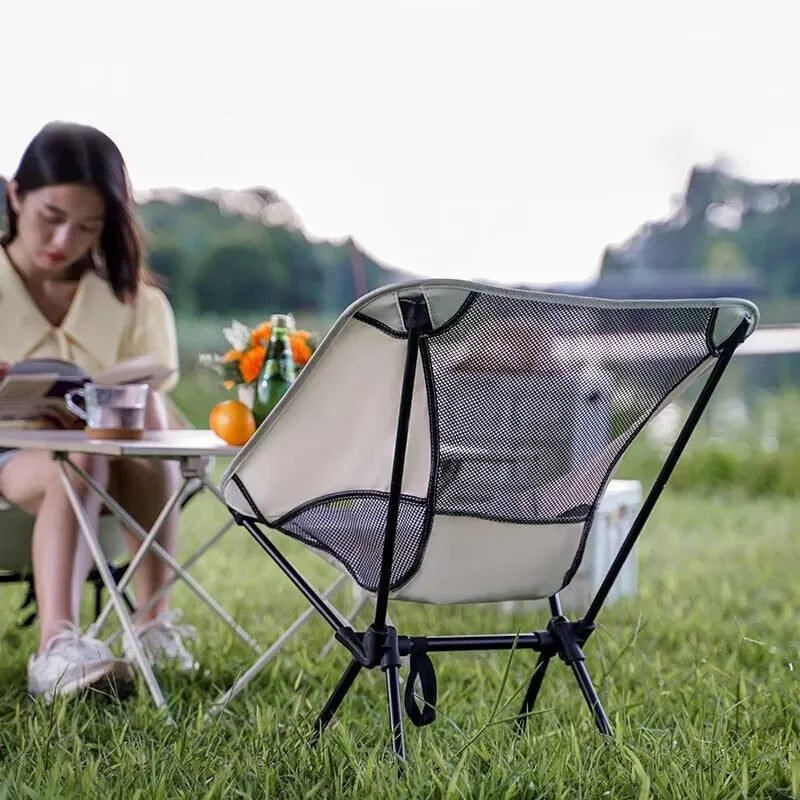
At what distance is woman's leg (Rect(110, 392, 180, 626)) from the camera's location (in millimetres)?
2529

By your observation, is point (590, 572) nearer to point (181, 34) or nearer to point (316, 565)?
point (316, 565)

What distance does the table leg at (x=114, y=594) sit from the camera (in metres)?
2.05

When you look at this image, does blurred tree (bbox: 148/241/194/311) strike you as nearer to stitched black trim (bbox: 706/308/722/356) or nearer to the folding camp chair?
the folding camp chair

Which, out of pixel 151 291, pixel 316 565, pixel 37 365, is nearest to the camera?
pixel 37 365

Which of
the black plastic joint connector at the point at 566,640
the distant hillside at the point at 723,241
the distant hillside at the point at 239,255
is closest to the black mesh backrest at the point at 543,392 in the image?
the black plastic joint connector at the point at 566,640

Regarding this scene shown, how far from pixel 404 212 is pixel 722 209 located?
6.98 ft

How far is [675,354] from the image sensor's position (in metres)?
1.53

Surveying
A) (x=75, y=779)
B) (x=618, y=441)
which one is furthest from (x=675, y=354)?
(x=75, y=779)

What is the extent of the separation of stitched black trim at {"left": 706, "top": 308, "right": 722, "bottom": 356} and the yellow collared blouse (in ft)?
4.68

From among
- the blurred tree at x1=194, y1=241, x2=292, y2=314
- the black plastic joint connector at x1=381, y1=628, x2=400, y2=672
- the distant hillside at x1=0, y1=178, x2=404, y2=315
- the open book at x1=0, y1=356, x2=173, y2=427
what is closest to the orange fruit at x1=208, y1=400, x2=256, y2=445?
the open book at x1=0, y1=356, x2=173, y2=427

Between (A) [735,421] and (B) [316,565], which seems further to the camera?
Answer: (A) [735,421]

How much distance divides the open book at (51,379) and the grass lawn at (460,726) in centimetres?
54

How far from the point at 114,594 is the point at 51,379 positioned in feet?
1.43

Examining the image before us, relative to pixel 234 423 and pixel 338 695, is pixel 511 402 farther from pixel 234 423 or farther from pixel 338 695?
pixel 234 423
